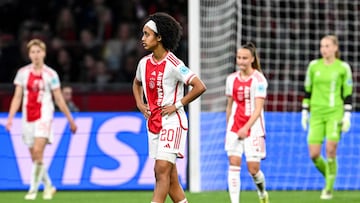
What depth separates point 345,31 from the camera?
1975 cm

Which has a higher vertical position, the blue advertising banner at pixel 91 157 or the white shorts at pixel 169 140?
the white shorts at pixel 169 140

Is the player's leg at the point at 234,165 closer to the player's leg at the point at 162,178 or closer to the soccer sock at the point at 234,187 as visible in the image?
the soccer sock at the point at 234,187

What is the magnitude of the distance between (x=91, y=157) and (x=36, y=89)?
1.93m

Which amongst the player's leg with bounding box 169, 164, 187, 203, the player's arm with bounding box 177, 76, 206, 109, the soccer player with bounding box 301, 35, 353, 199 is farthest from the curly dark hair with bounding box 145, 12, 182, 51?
the soccer player with bounding box 301, 35, 353, 199

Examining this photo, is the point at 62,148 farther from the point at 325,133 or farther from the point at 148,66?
the point at 148,66

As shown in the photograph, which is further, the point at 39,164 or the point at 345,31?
the point at 345,31

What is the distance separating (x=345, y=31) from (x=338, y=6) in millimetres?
520

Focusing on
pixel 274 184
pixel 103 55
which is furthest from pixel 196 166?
pixel 103 55

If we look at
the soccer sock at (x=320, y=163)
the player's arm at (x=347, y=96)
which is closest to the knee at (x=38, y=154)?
the soccer sock at (x=320, y=163)

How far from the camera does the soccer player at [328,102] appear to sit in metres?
15.3

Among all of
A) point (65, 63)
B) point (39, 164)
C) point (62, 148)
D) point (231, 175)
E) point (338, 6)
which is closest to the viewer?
point (231, 175)

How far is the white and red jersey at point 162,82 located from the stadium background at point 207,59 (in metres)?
6.07

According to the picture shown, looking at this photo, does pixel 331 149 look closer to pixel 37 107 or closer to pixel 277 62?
pixel 37 107

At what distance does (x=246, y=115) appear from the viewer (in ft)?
43.0
